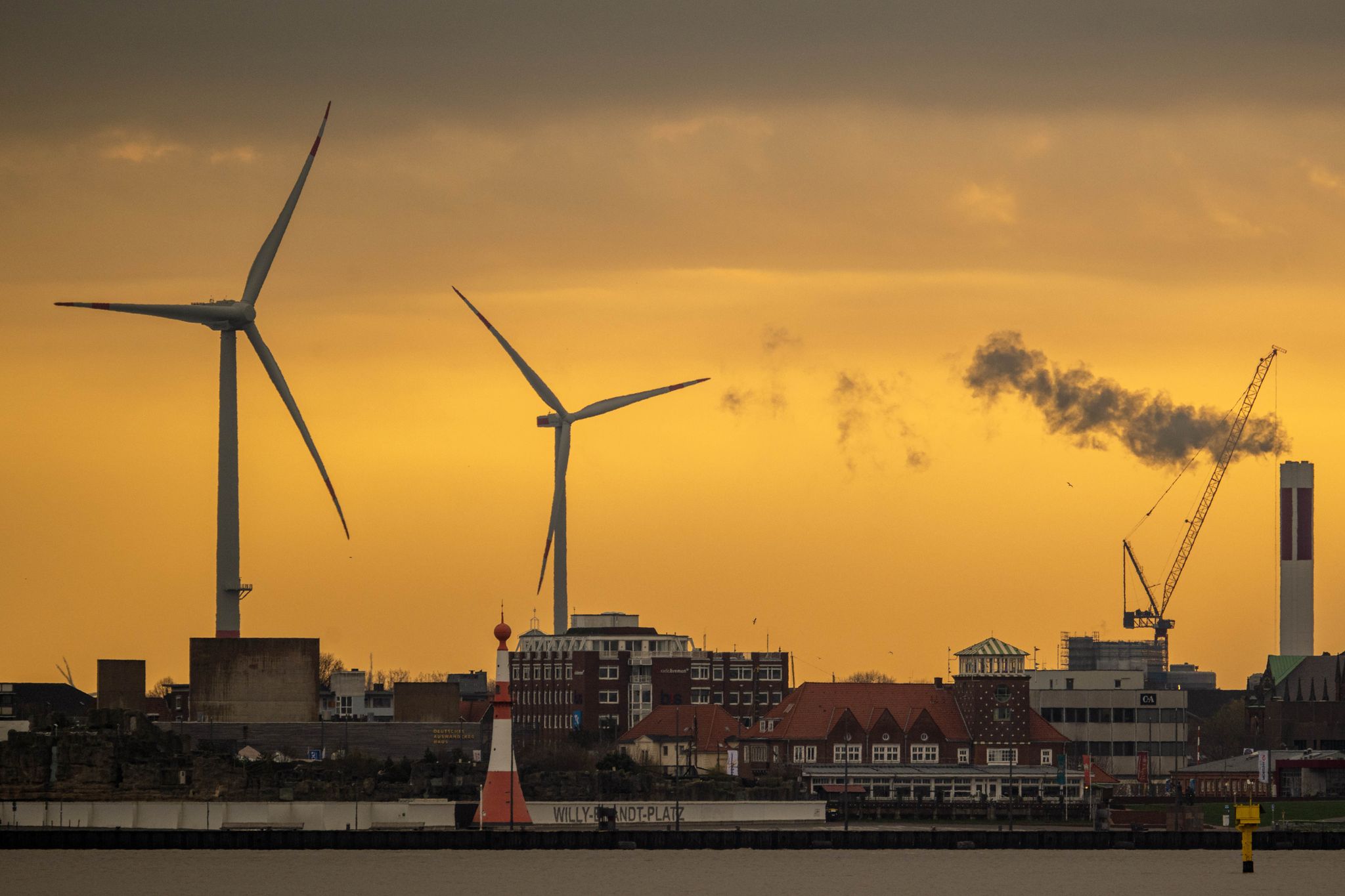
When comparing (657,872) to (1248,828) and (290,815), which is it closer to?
(290,815)

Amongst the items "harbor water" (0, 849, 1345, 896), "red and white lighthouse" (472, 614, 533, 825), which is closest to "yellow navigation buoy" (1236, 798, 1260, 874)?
"harbor water" (0, 849, 1345, 896)

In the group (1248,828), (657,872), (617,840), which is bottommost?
(657,872)

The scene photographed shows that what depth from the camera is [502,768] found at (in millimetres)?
153625

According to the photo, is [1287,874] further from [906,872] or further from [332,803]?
[332,803]

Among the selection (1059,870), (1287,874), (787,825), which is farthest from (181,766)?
(1287,874)

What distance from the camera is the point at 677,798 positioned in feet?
575

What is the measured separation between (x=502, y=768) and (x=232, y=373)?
37.1 metres

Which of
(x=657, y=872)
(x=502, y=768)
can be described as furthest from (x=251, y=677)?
(x=657, y=872)

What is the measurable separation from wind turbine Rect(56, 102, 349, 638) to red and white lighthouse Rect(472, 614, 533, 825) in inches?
989

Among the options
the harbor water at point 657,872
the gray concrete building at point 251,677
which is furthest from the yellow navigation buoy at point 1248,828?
the gray concrete building at point 251,677

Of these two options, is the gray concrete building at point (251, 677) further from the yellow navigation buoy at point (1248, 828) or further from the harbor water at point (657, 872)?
the yellow navigation buoy at point (1248, 828)

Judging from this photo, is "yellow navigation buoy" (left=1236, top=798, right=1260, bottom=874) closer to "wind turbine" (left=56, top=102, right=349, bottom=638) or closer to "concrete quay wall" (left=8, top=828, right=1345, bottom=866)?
"concrete quay wall" (left=8, top=828, right=1345, bottom=866)

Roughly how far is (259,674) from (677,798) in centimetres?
3062

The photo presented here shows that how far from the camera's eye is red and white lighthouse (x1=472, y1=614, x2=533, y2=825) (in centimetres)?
15025
